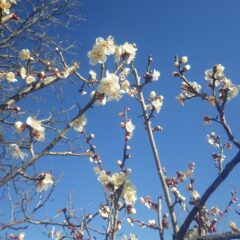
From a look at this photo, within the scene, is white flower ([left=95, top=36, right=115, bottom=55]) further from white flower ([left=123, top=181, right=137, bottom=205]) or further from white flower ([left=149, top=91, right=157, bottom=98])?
white flower ([left=149, top=91, right=157, bottom=98])

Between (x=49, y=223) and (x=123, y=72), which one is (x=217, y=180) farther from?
(x=123, y=72)

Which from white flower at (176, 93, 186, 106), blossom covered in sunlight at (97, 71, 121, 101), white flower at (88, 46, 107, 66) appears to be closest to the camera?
blossom covered in sunlight at (97, 71, 121, 101)

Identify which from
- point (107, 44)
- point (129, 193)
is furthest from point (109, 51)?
point (129, 193)

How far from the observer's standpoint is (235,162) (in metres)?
2.57

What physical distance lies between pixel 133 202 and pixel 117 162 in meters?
1.01

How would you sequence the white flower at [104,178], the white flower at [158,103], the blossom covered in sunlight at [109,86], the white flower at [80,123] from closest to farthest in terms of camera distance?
the blossom covered in sunlight at [109,86] < the white flower at [104,178] < the white flower at [80,123] < the white flower at [158,103]

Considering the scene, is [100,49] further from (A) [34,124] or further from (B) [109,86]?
(A) [34,124]

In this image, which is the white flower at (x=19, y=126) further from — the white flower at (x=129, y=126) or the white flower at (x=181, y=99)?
the white flower at (x=181, y=99)

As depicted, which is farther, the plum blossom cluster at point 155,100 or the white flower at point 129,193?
the plum blossom cluster at point 155,100

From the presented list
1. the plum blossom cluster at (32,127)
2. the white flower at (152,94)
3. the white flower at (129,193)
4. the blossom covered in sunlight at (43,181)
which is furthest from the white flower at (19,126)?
the white flower at (152,94)

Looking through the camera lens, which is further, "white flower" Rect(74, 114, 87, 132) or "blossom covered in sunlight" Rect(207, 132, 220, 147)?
"blossom covered in sunlight" Rect(207, 132, 220, 147)

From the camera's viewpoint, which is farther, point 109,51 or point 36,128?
point 109,51

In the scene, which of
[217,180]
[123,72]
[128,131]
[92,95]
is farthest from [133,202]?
[123,72]

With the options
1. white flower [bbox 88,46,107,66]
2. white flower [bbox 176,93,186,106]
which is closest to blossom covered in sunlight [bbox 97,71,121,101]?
white flower [bbox 88,46,107,66]
